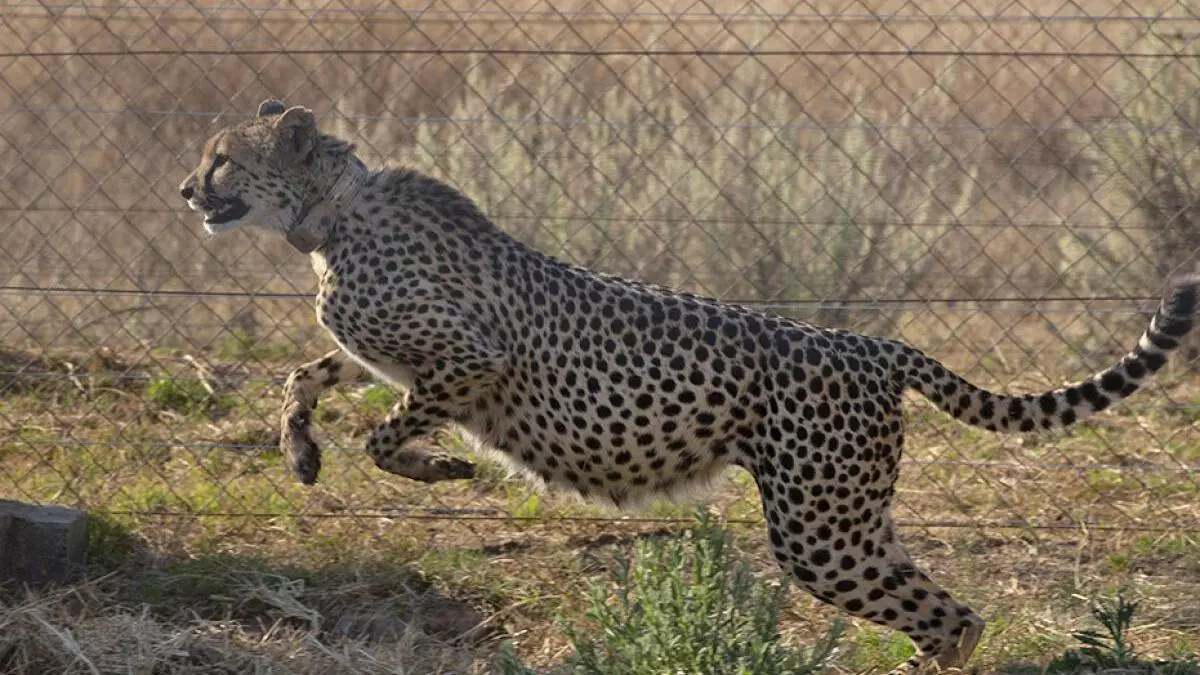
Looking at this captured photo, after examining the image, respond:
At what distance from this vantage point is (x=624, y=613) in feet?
12.1

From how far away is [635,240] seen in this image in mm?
7746

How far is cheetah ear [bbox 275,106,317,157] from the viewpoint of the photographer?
441cm

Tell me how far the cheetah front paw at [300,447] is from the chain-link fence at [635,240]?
930mm

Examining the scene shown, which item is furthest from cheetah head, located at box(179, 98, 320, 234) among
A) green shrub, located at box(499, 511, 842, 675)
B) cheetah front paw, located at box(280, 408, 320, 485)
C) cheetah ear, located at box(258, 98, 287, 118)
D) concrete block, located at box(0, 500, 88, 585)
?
green shrub, located at box(499, 511, 842, 675)

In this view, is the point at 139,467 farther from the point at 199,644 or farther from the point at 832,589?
the point at 832,589

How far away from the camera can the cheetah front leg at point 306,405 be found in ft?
14.2

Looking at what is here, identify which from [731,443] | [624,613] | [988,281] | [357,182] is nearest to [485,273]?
[357,182]

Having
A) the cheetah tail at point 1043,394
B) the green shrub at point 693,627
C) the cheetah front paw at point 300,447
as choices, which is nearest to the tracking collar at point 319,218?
the cheetah front paw at point 300,447

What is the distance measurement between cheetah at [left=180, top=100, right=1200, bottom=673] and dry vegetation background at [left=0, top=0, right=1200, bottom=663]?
71 cm

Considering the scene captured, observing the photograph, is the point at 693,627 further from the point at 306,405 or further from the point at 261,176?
the point at 261,176

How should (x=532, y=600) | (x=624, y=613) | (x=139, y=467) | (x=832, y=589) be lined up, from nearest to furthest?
1. (x=624, y=613)
2. (x=832, y=589)
3. (x=532, y=600)
4. (x=139, y=467)

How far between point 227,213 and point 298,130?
0.29 meters

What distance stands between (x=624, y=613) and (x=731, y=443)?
2.48 ft

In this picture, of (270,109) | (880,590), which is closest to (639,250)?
(270,109)
